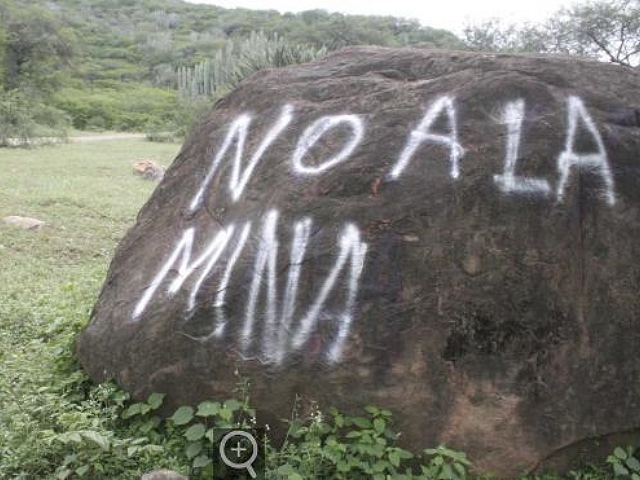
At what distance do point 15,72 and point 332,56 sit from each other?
99.9 ft

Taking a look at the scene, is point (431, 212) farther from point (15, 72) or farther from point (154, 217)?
point (15, 72)

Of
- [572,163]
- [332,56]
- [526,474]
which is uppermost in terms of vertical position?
[332,56]

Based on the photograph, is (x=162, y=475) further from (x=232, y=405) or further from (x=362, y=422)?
(x=362, y=422)

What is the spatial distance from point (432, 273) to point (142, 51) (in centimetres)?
7312

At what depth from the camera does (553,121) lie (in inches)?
140

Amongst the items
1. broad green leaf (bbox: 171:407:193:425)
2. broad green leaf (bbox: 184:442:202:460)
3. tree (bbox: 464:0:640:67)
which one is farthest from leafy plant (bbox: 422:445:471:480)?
tree (bbox: 464:0:640:67)

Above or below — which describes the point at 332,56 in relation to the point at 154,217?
above

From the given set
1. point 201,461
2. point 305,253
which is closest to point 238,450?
point 201,461

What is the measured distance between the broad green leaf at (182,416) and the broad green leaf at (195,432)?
0.28ft

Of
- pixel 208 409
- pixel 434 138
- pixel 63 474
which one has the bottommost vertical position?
pixel 63 474

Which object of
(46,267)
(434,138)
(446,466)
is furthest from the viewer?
(46,267)

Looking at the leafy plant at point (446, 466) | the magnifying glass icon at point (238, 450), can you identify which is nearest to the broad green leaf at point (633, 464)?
the leafy plant at point (446, 466)

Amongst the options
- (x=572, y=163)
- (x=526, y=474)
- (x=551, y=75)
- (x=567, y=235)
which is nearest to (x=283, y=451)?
(x=526, y=474)

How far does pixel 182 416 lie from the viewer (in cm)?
334
